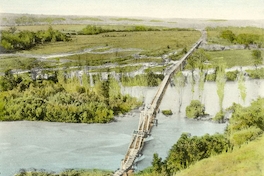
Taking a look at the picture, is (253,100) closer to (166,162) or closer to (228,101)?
(228,101)

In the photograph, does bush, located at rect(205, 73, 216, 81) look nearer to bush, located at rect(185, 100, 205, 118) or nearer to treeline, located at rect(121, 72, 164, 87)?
bush, located at rect(185, 100, 205, 118)

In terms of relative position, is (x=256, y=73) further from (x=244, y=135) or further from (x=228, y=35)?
(x=244, y=135)

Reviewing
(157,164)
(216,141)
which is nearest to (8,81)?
(157,164)

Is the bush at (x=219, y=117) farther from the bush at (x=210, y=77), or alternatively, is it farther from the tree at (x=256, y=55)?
the tree at (x=256, y=55)

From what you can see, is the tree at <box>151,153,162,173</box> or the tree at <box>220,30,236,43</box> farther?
the tree at <box>220,30,236,43</box>

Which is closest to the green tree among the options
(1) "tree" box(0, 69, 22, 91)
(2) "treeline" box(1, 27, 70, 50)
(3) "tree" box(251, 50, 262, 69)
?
(3) "tree" box(251, 50, 262, 69)

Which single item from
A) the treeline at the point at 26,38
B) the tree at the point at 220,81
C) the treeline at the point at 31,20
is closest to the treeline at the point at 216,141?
the tree at the point at 220,81
